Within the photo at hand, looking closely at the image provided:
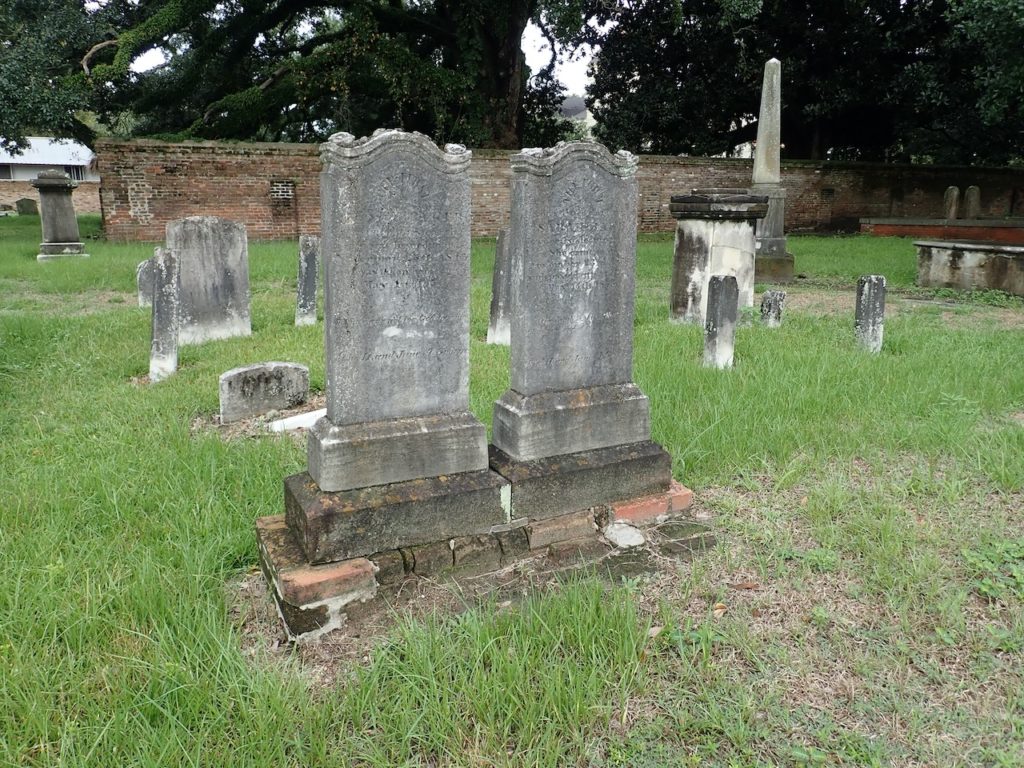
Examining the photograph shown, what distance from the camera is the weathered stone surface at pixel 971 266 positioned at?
1012 cm

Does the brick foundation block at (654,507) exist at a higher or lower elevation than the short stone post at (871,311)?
lower

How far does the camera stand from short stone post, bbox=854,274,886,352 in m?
6.35

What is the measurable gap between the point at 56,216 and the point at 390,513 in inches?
531

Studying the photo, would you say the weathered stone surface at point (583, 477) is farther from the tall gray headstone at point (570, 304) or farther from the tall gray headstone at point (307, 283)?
the tall gray headstone at point (307, 283)

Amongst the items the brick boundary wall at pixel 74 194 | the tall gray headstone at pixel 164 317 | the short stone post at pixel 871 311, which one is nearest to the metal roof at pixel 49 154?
the brick boundary wall at pixel 74 194

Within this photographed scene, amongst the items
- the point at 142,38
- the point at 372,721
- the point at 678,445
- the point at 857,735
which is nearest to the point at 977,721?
the point at 857,735

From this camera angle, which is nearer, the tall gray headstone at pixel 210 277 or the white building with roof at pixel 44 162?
the tall gray headstone at pixel 210 277

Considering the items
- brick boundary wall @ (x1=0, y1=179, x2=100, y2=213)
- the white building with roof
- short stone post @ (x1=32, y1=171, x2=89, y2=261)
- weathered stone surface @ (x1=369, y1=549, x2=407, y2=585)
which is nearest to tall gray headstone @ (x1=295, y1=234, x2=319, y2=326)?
weathered stone surface @ (x1=369, y1=549, x2=407, y2=585)

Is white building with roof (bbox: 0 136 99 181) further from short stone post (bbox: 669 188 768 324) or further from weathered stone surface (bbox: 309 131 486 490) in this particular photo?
weathered stone surface (bbox: 309 131 486 490)

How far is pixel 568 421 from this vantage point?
10.8 feet

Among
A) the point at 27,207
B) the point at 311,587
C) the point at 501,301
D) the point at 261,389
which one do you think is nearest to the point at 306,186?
the point at 501,301

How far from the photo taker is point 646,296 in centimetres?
1021

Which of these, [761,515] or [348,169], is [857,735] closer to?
[761,515]

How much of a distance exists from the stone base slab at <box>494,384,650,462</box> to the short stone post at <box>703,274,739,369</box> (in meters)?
2.62
